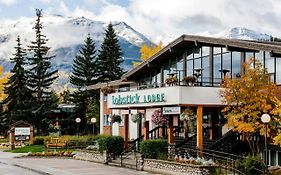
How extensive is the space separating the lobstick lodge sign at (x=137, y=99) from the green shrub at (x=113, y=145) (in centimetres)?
251

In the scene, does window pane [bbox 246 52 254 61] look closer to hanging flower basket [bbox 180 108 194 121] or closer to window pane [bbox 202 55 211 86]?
window pane [bbox 202 55 211 86]

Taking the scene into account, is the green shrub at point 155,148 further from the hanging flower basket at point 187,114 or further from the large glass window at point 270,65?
the large glass window at point 270,65

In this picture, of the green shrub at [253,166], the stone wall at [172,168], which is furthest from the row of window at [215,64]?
the green shrub at [253,166]

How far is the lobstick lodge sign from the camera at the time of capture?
30.0 metres

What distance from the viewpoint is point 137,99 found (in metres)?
32.7

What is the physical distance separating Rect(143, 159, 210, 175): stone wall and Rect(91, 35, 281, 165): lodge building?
97.0 inches

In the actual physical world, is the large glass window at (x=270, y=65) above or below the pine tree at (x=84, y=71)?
below

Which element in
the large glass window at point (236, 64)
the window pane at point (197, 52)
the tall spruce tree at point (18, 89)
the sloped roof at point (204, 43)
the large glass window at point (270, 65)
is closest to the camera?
the sloped roof at point (204, 43)

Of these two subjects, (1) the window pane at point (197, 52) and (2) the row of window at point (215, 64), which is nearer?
(2) the row of window at point (215, 64)

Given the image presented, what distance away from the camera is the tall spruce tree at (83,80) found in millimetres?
65812

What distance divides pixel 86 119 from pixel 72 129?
2.64 m

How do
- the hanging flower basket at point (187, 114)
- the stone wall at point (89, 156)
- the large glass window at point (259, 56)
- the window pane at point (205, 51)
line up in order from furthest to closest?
the stone wall at point (89, 156) < the window pane at point (205, 51) < the hanging flower basket at point (187, 114) < the large glass window at point (259, 56)

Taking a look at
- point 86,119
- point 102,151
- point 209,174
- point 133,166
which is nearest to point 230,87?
point 209,174

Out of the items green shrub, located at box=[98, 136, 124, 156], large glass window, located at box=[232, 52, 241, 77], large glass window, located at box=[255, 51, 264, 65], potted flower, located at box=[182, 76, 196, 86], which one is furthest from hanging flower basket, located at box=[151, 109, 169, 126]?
large glass window, located at box=[255, 51, 264, 65]
